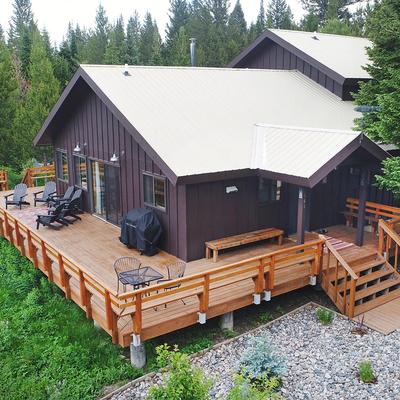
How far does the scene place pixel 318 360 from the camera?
7770 mm

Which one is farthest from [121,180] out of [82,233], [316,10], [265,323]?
[316,10]

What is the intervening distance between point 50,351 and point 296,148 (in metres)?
6.34

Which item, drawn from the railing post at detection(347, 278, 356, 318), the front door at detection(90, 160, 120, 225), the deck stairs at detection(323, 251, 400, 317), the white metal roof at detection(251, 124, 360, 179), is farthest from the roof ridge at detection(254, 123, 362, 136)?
the front door at detection(90, 160, 120, 225)

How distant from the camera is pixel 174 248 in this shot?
407 inches

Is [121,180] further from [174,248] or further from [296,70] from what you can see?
[296,70]

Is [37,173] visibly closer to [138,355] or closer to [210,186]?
Answer: [210,186]

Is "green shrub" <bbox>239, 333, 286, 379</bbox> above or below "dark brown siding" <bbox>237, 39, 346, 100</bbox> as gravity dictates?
below

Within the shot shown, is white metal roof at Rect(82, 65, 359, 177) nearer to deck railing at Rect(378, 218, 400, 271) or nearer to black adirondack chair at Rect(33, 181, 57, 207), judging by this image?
deck railing at Rect(378, 218, 400, 271)

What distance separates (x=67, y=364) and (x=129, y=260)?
2.18 m

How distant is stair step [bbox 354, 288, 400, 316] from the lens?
30.9ft

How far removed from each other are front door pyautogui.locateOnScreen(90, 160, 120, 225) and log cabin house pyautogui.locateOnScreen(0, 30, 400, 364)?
0.05 meters

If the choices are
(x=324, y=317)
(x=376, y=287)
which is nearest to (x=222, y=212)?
(x=324, y=317)

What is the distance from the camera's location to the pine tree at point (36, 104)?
20625 millimetres

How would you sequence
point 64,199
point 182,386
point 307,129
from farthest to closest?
1. point 64,199
2. point 307,129
3. point 182,386
